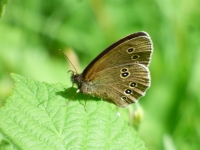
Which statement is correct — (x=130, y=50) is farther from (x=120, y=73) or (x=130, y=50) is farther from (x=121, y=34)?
(x=121, y=34)

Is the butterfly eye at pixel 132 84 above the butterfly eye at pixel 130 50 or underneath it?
underneath

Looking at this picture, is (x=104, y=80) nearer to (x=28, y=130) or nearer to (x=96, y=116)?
(x=96, y=116)

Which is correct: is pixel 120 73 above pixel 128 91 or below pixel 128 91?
above

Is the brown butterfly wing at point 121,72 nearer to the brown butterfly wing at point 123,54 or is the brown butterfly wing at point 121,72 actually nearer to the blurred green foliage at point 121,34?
the brown butterfly wing at point 123,54

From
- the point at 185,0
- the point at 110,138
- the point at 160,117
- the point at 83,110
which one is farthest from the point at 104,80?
the point at 185,0

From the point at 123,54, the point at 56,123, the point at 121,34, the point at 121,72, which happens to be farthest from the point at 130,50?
the point at 121,34

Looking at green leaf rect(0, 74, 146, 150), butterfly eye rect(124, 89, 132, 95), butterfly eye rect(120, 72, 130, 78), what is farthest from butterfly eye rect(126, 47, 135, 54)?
green leaf rect(0, 74, 146, 150)

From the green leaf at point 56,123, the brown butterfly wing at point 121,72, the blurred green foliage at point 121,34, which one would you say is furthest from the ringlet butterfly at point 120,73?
the blurred green foliage at point 121,34
